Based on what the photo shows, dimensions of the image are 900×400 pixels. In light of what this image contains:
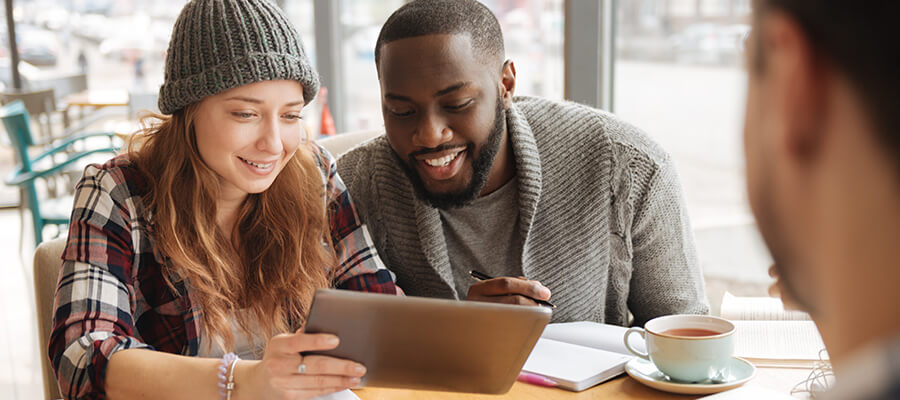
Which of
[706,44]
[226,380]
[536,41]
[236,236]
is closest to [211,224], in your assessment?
[236,236]

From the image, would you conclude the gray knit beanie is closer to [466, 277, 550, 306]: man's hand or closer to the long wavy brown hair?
the long wavy brown hair

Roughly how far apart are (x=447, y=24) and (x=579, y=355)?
72cm

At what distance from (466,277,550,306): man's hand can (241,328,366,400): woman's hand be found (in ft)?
1.19

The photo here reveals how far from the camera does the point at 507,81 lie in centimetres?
186

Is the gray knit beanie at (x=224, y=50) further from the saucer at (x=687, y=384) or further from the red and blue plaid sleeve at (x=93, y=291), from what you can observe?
the saucer at (x=687, y=384)

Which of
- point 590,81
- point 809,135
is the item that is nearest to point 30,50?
point 590,81

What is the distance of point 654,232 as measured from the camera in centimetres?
183

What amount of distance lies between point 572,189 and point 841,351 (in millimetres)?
1393

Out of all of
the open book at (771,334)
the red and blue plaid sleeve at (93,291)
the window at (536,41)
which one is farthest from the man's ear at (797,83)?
the window at (536,41)

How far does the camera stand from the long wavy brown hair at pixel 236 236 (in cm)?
157

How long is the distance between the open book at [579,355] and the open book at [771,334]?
0.18 m

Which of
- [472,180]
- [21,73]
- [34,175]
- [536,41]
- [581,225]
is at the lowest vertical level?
[34,175]

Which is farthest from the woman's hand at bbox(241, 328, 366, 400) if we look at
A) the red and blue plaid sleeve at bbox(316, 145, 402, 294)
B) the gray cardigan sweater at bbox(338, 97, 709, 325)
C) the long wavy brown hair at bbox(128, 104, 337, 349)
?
the gray cardigan sweater at bbox(338, 97, 709, 325)

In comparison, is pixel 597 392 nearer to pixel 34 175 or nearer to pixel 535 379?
pixel 535 379
